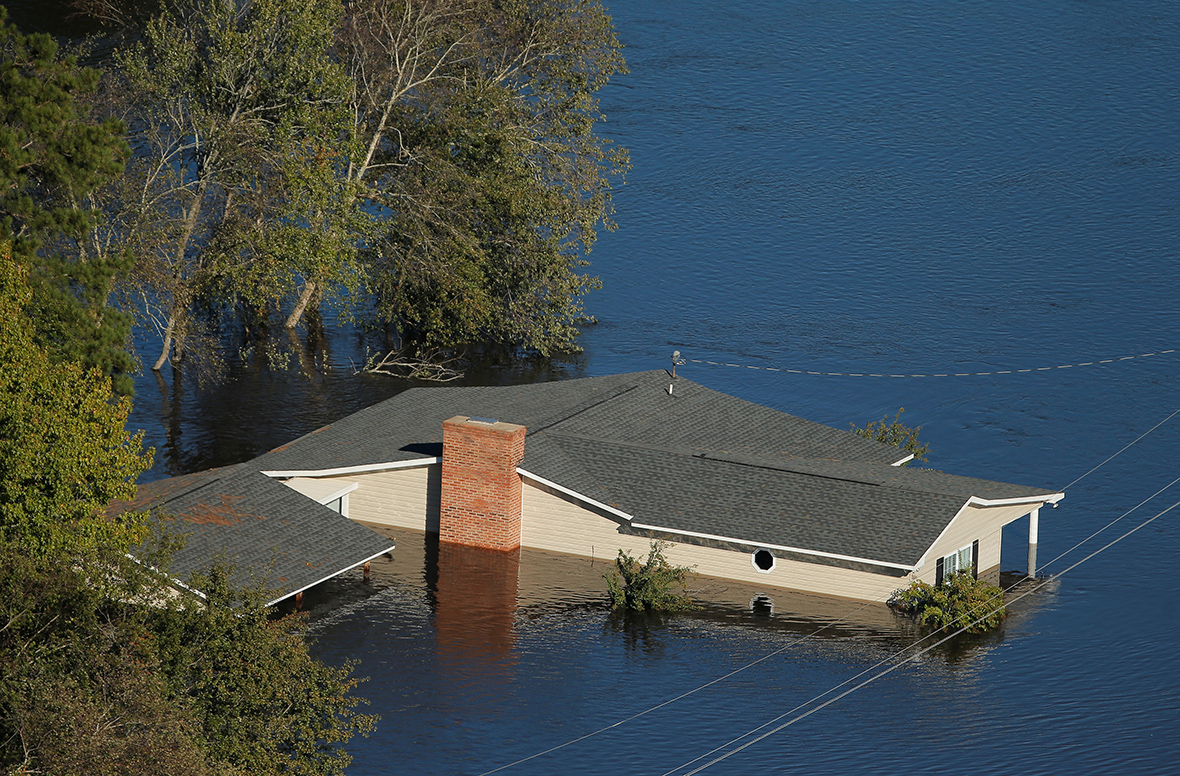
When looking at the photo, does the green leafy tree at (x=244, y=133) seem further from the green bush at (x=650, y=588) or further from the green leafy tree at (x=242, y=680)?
the green leafy tree at (x=242, y=680)

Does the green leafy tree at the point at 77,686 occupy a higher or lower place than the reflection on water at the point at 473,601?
higher

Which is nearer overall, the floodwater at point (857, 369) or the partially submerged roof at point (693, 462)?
the floodwater at point (857, 369)

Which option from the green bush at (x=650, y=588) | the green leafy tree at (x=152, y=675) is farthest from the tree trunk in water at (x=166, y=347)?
the green leafy tree at (x=152, y=675)

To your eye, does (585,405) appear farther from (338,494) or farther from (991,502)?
(991,502)

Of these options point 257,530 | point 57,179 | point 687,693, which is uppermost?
point 57,179

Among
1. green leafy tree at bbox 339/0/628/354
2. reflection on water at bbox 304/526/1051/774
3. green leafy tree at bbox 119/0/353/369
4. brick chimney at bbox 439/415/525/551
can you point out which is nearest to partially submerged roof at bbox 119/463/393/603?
reflection on water at bbox 304/526/1051/774

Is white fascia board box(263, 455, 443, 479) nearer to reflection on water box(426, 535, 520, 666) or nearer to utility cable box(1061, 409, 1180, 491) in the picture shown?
reflection on water box(426, 535, 520, 666)

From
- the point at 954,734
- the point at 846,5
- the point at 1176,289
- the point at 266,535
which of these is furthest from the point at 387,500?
the point at 846,5

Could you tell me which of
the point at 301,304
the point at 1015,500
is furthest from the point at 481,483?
the point at 301,304
